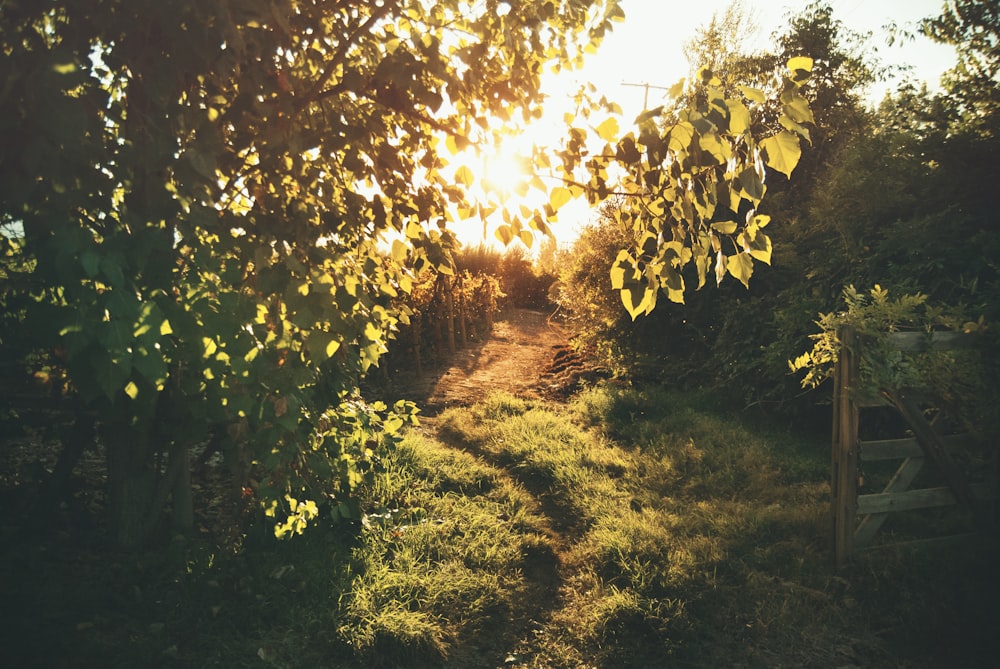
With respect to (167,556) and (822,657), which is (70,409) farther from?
(822,657)

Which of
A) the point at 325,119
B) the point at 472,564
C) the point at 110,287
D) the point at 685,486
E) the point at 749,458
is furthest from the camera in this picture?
the point at 749,458

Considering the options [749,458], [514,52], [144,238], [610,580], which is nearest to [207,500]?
[610,580]

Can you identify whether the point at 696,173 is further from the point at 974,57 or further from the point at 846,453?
the point at 974,57

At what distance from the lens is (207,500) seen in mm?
4867

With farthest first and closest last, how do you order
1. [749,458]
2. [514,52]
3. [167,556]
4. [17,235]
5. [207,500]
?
[749,458] < [207,500] < [167,556] < [514,52] < [17,235]

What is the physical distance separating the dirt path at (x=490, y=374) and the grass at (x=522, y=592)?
4.48 m

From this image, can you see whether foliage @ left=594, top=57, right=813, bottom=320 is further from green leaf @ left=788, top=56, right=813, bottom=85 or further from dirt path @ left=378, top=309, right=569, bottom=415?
dirt path @ left=378, top=309, right=569, bottom=415

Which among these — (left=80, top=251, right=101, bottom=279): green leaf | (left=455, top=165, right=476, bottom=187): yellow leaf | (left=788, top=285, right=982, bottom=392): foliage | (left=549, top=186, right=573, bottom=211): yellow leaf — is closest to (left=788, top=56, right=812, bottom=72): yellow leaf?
(left=549, top=186, right=573, bottom=211): yellow leaf

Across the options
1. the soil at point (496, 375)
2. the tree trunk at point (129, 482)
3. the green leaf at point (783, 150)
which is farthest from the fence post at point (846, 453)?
the soil at point (496, 375)

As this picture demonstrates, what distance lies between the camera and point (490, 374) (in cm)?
1225

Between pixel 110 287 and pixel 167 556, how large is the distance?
2615mm

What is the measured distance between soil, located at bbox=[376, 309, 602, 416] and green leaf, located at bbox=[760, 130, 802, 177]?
7.37 meters

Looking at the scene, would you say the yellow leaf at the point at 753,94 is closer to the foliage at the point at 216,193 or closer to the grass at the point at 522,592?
the foliage at the point at 216,193

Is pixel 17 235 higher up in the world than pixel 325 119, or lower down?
lower down
